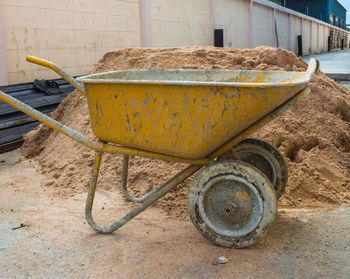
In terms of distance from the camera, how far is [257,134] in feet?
11.6

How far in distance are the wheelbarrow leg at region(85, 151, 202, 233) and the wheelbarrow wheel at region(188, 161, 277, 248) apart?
0.15 m

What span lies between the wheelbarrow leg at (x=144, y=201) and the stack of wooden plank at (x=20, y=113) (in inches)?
105

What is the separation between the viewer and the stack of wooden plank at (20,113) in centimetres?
481

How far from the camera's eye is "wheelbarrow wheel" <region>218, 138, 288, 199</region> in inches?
107

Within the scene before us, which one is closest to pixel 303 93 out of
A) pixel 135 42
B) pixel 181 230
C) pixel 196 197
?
pixel 196 197

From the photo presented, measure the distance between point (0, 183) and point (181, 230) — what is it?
2.05m

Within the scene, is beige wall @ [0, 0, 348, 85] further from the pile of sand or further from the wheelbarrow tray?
the wheelbarrow tray

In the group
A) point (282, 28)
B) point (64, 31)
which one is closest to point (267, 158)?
point (64, 31)

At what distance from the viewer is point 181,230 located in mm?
2582

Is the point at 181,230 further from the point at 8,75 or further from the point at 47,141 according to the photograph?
the point at 8,75

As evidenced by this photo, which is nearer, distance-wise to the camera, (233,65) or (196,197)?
(196,197)

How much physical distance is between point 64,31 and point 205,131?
19.1 feet

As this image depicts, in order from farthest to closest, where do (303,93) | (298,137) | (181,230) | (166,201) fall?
(298,137) < (166,201) < (181,230) < (303,93)

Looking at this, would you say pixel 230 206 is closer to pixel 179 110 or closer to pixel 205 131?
pixel 205 131
